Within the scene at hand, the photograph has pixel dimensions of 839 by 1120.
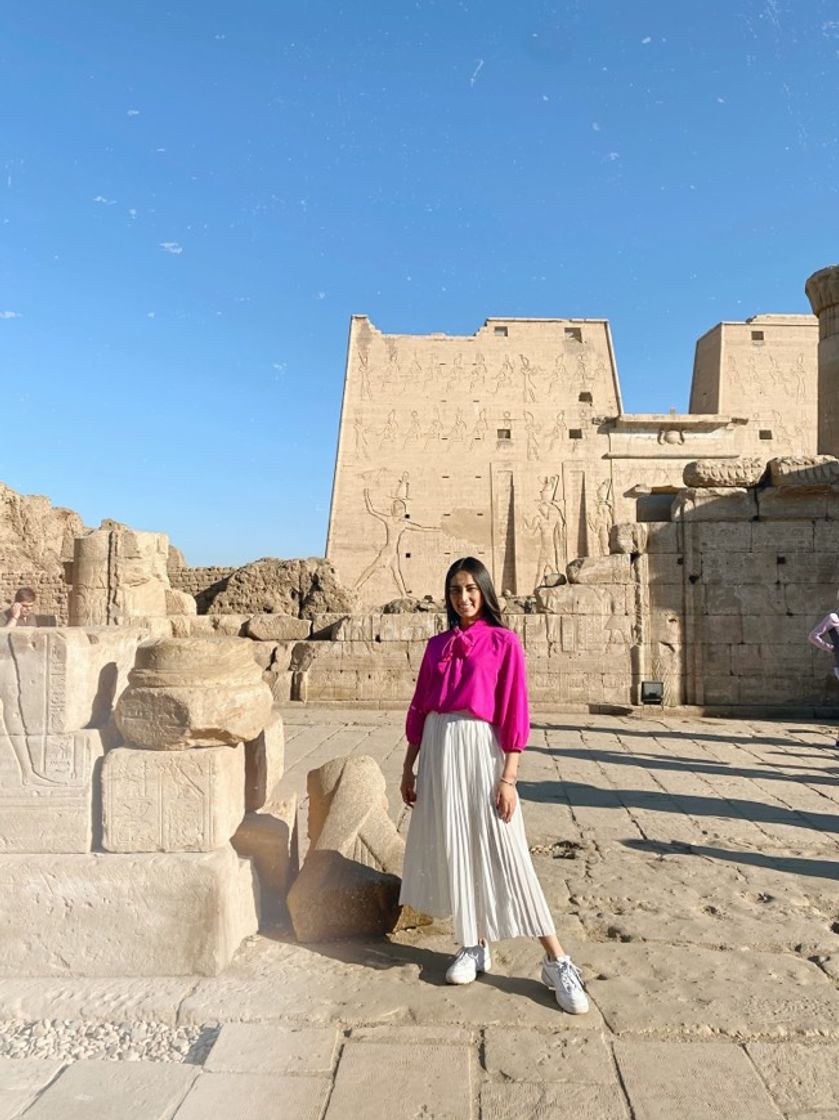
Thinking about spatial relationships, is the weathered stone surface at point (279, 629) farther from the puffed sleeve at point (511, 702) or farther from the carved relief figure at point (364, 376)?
the carved relief figure at point (364, 376)

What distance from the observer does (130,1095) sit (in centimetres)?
217

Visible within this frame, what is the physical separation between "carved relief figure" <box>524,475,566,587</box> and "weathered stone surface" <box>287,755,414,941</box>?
58.4 ft

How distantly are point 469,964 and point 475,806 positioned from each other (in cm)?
56

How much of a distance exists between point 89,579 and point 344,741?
410 centimetres

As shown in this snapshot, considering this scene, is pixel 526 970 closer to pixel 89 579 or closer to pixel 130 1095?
pixel 130 1095

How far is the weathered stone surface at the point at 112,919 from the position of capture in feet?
9.41

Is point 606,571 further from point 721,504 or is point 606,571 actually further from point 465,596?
point 465,596

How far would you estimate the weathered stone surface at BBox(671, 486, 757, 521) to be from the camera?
10383mm

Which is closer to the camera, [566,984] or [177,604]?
[566,984]

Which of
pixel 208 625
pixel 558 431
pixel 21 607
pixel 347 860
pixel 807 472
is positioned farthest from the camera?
pixel 558 431

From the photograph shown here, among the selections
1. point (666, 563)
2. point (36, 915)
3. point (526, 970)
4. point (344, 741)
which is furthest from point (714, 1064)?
point (666, 563)

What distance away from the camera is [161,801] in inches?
117

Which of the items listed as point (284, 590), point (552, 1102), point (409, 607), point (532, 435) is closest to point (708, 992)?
point (552, 1102)

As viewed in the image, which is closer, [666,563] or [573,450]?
[666,563]
